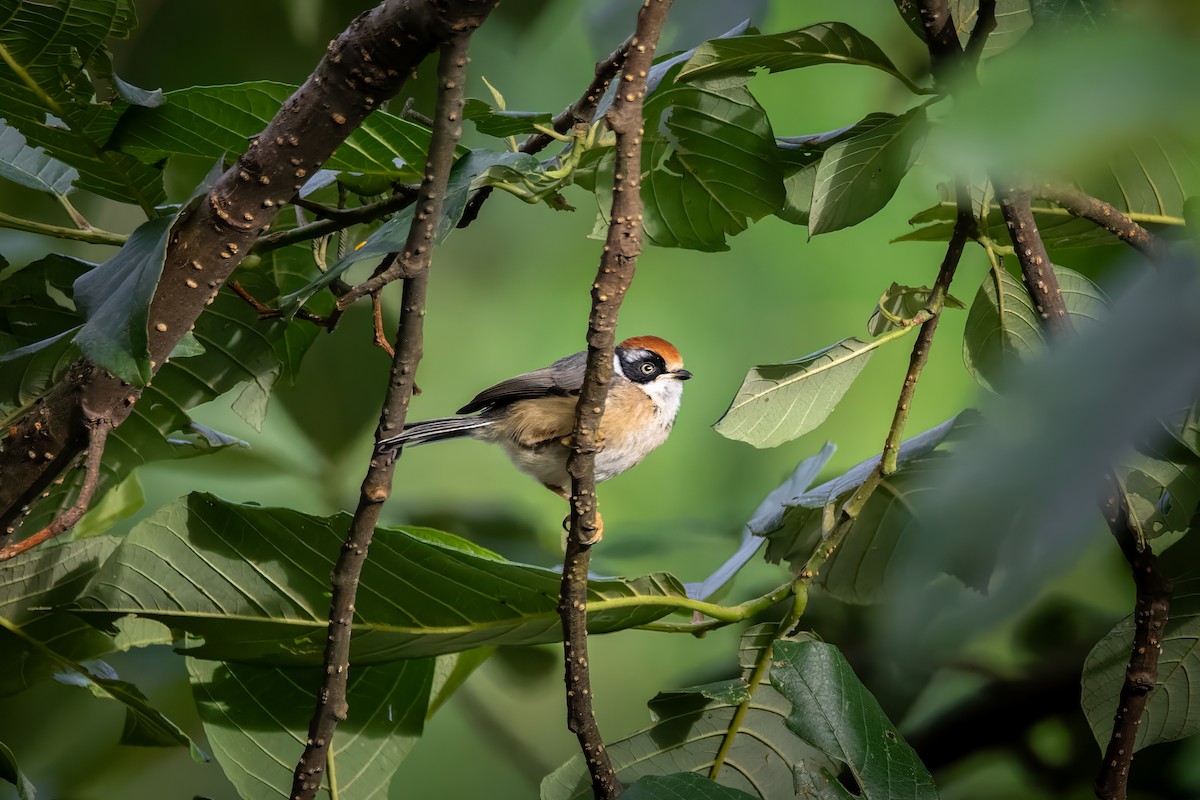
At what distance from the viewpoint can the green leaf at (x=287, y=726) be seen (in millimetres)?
961

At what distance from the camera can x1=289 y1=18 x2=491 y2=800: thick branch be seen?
1.71 feet

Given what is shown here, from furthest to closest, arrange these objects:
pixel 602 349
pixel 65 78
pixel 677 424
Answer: pixel 677 424, pixel 65 78, pixel 602 349

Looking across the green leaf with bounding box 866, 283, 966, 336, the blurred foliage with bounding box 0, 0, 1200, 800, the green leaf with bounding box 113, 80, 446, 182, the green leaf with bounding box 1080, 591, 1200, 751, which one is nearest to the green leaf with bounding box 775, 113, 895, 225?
the blurred foliage with bounding box 0, 0, 1200, 800

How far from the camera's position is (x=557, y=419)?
1222 mm

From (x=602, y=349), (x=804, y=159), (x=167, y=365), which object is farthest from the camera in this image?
(x=167, y=365)

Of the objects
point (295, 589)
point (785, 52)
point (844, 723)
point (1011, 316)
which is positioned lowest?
point (844, 723)

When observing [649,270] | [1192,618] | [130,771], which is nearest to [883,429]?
[649,270]

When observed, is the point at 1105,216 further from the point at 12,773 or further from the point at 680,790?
the point at 12,773

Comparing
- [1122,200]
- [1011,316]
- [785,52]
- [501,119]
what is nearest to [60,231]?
[501,119]

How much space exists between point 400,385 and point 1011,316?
598mm

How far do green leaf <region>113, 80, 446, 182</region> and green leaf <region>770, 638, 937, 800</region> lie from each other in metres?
0.54

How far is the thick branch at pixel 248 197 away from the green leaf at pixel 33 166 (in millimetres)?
227

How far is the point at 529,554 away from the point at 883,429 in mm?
650

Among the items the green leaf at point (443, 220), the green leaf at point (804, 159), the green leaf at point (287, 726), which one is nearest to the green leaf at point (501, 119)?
the green leaf at point (443, 220)
